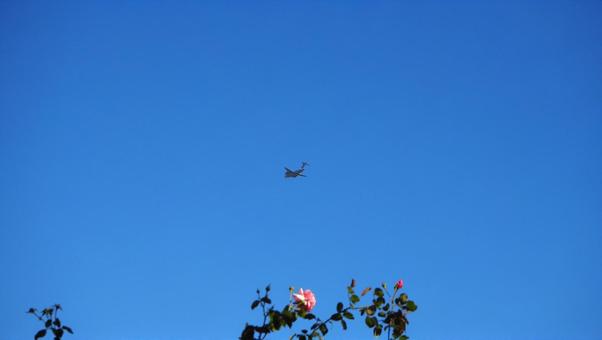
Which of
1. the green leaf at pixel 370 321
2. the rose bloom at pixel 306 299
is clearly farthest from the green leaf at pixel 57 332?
the green leaf at pixel 370 321

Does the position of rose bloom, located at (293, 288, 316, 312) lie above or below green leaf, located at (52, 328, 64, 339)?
A: above

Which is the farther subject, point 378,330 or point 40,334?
point 378,330

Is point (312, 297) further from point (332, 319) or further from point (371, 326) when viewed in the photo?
point (371, 326)

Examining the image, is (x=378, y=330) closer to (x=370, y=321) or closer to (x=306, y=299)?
(x=370, y=321)

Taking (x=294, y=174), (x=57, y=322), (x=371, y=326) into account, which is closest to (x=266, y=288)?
(x=371, y=326)

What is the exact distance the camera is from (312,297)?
5.28 m

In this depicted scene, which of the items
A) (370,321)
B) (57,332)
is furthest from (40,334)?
(370,321)

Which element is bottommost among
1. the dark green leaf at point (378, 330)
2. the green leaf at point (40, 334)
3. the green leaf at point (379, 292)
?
the green leaf at point (40, 334)

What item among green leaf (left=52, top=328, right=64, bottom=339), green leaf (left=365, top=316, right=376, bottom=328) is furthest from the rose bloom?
green leaf (left=52, top=328, right=64, bottom=339)

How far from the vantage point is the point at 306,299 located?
525 cm

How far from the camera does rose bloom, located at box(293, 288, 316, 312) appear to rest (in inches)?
205

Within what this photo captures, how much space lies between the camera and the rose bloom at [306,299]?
17.1 ft

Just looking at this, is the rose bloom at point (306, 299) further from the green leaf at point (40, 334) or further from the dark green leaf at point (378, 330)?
the green leaf at point (40, 334)

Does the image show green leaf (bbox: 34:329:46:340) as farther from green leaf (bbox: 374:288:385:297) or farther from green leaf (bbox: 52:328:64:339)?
green leaf (bbox: 374:288:385:297)
